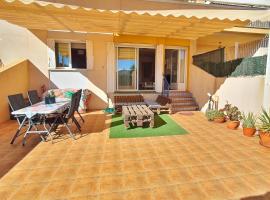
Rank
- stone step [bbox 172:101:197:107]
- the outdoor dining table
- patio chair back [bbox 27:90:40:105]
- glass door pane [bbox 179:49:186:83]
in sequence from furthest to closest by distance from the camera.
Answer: glass door pane [bbox 179:49:186:83] → stone step [bbox 172:101:197:107] → patio chair back [bbox 27:90:40:105] → the outdoor dining table

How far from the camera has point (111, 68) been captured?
9.89 meters

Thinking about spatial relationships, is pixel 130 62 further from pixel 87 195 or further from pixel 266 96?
pixel 87 195

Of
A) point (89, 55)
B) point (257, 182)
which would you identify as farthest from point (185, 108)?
point (257, 182)

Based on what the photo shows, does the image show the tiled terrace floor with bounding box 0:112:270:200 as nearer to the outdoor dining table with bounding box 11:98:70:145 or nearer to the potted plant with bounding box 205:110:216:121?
the outdoor dining table with bounding box 11:98:70:145

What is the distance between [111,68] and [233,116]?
619cm

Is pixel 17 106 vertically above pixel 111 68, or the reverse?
pixel 111 68

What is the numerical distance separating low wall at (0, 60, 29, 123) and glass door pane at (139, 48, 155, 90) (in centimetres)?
610

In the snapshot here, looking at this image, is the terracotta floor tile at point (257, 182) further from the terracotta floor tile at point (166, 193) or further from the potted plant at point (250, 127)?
the potted plant at point (250, 127)

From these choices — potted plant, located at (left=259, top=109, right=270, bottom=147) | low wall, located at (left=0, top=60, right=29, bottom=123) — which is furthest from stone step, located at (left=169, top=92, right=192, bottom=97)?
low wall, located at (left=0, top=60, right=29, bottom=123)

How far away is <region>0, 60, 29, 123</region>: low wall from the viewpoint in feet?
23.6

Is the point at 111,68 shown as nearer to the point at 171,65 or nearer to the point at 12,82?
the point at 171,65

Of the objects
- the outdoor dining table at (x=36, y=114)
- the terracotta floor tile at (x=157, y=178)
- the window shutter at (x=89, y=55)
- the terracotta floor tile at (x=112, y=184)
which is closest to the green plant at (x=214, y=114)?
the terracotta floor tile at (x=157, y=178)

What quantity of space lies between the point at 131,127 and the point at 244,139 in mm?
3613

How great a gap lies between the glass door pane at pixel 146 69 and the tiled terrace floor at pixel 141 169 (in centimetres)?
610
